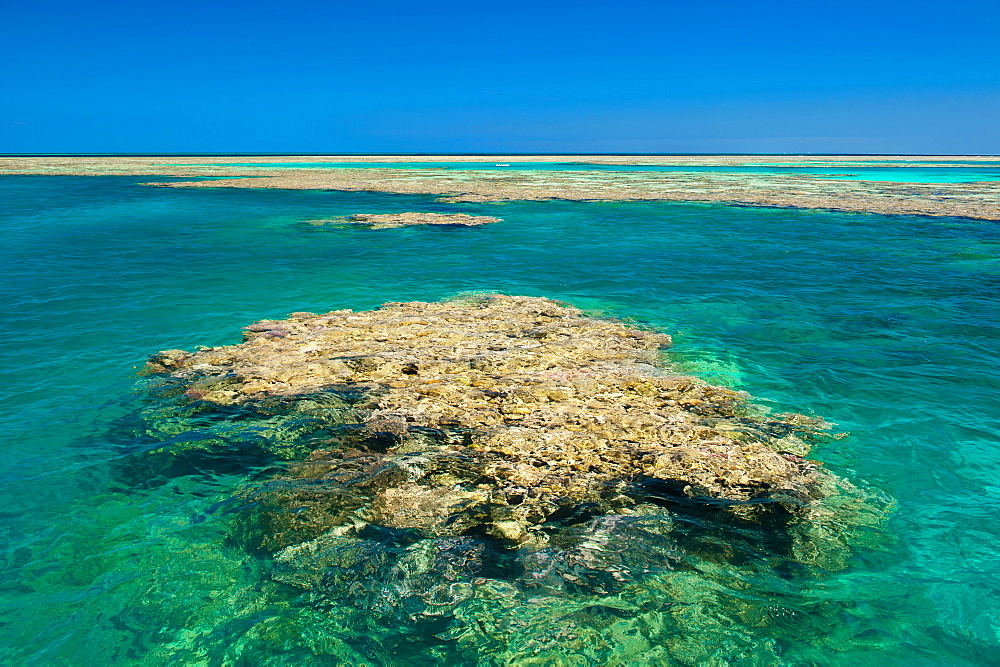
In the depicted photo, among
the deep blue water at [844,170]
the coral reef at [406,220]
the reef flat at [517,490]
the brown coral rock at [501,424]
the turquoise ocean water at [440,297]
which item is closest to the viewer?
the turquoise ocean water at [440,297]

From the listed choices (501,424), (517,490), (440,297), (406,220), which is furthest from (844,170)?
(517,490)

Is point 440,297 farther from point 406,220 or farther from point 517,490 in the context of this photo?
point 406,220

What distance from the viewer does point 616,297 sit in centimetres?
1920

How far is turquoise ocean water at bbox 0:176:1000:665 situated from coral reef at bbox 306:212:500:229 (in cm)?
348

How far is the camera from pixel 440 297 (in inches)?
737

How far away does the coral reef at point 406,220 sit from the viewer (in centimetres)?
3516

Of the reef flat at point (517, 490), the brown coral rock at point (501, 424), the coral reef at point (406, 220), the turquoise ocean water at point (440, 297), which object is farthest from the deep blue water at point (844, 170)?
the reef flat at point (517, 490)

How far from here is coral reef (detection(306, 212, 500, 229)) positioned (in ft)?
115

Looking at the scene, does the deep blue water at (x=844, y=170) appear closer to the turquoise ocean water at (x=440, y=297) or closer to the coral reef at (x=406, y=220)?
the turquoise ocean water at (x=440, y=297)

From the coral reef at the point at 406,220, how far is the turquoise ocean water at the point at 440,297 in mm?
3480

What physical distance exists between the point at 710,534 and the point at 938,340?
12.4m

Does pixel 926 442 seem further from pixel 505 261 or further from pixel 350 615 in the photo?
pixel 505 261

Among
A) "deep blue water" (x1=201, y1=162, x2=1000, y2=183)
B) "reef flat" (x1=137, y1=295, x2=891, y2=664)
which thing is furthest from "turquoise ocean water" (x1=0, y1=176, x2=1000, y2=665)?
"deep blue water" (x1=201, y1=162, x2=1000, y2=183)

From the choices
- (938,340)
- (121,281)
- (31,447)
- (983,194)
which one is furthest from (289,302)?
(983,194)
